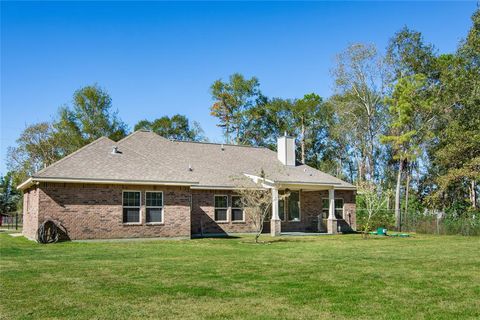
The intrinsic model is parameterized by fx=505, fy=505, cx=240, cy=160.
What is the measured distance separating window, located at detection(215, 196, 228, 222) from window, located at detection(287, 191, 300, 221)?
4432mm

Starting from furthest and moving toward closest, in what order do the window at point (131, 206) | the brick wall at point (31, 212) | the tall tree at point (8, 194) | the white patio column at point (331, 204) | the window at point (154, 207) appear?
1. the tall tree at point (8, 194)
2. the white patio column at point (331, 204)
3. the window at point (154, 207)
4. the window at point (131, 206)
5. the brick wall at point (31, 212)

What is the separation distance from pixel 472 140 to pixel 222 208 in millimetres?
17507

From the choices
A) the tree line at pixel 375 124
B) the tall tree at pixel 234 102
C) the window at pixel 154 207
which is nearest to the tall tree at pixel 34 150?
the tree line at pixel 375 124

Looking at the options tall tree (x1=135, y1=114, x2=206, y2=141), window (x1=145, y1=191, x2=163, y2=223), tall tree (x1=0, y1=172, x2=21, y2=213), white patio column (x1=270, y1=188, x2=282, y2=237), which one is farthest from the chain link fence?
tall tree (x1=0, y1=172, x2=21, y2=213)

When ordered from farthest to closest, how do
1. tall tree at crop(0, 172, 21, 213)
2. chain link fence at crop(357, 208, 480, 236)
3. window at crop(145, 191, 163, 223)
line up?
tall tree at crop(0, 172, 21, 213) → chain link fence at crop(357, 208, 480, 236) → window at crop(145, 191, 163, 223)

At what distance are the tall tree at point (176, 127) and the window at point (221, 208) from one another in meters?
29.1

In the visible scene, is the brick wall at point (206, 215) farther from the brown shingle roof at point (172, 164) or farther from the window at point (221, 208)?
the brown shingle roof at point (172, 164)

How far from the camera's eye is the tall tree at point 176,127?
54.2 m

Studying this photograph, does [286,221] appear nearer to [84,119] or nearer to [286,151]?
[286,151]

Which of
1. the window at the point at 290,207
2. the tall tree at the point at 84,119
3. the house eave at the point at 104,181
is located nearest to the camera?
the house eave at the point at 104,181

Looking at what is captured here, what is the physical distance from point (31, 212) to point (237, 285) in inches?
612

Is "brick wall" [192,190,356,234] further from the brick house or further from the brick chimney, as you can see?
the brick chimney

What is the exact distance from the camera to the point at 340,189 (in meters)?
30.3

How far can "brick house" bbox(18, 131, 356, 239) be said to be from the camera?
20.5m
